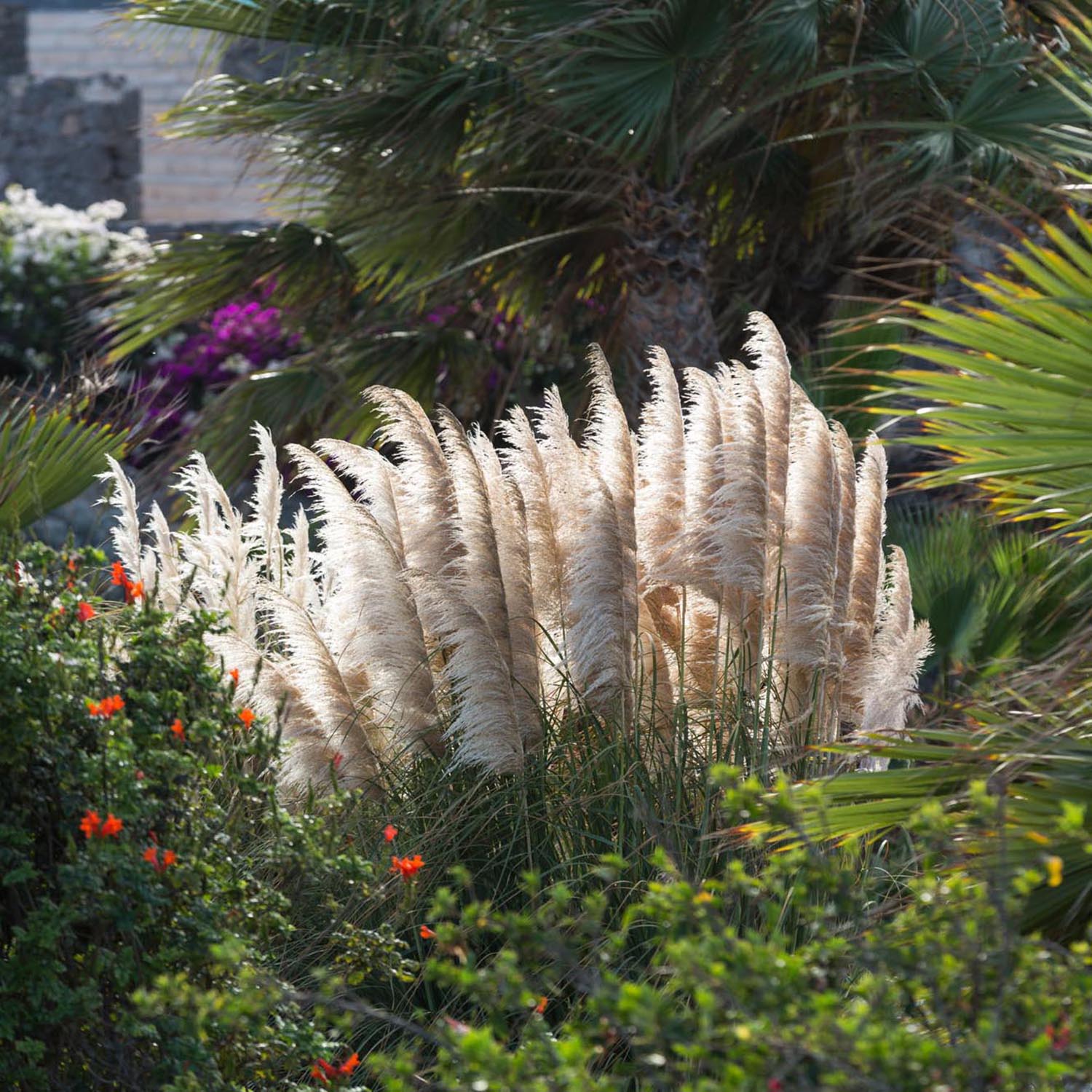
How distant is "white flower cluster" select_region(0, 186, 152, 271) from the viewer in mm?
12438

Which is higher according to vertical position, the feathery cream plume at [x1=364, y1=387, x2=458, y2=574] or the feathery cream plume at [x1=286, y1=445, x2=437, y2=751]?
the feathery cream plume at [x1=364, y1=387, x2=458, y2=574]

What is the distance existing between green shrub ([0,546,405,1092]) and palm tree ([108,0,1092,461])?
154 inches

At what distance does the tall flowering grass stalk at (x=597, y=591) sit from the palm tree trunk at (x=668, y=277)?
2946 millimetres

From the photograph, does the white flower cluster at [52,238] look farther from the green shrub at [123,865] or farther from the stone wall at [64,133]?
the green shrub at [123,865]

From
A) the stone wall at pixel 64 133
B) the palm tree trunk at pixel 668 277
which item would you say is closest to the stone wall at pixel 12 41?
the stone wall at pixel 64 133

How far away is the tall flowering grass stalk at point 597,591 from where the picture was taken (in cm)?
382

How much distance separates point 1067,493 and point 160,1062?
6.12 ft

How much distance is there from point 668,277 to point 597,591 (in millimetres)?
3535

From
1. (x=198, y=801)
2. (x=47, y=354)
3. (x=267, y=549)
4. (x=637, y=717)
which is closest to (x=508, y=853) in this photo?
(x=637, y=717)

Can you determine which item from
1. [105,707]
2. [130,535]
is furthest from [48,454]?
[105,707]

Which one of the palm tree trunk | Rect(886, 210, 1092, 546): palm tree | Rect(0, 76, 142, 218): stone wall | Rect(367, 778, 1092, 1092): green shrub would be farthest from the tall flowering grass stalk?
Rect(0, 76, 142, 218): stone wall

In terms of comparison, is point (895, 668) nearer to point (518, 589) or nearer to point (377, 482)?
point (518, 589)

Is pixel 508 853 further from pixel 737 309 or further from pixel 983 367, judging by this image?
pixel 737 309

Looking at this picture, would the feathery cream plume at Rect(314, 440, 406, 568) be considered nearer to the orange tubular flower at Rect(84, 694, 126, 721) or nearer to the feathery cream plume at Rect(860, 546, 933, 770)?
the feathery cream plume at Rect(860, 546, 933, 770)
